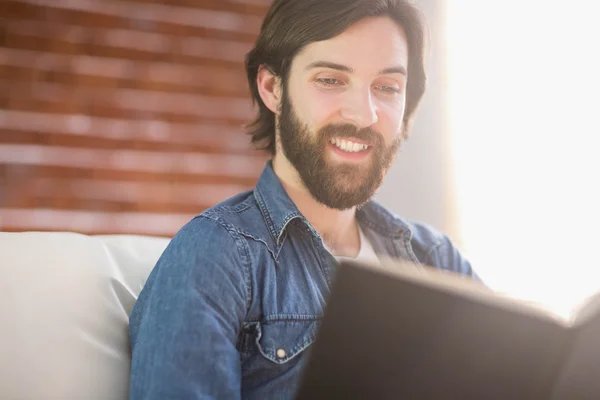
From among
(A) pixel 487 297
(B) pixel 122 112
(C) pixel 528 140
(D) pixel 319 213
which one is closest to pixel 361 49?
(D) pixel 319 213

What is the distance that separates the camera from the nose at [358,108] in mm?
1102

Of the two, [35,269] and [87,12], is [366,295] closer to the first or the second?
[35,269]

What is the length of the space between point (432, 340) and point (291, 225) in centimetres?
53

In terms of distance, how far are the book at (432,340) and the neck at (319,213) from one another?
0.60 meters

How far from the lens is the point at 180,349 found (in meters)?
0.77

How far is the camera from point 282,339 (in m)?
0.91

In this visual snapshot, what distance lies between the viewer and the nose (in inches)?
43.4

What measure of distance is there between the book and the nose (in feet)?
1.88

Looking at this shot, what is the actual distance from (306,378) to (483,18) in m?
1.67

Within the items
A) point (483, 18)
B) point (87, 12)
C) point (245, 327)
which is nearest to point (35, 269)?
point (245, 327)

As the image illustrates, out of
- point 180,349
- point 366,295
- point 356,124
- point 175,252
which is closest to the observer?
point 366,295

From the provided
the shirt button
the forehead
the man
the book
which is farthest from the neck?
the book

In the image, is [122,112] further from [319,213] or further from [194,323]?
[194,323]

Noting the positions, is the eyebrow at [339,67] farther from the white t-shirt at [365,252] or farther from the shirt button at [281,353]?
the shirt button at [281,353]
